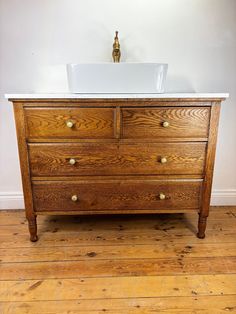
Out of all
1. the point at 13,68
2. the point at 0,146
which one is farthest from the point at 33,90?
the point at 0,146

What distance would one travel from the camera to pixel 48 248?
1.34 meters

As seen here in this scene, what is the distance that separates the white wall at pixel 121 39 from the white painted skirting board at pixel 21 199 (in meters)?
0.54

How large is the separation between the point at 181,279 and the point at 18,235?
104 cm

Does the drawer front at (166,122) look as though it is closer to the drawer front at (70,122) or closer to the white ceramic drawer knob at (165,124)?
the white ceramic drawer knob at (165,124)

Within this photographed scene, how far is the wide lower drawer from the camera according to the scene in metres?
1.27

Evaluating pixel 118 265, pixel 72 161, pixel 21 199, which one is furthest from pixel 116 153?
pixel 21 199

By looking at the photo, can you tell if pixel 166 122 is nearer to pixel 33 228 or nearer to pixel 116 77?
pixel 116 77

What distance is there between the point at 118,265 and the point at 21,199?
982 mm

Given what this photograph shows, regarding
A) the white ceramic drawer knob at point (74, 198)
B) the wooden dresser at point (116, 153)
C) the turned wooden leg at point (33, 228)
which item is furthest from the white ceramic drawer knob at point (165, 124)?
the turned wooden leg at point (33, 228)

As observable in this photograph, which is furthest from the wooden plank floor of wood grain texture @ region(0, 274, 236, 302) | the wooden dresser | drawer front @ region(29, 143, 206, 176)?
drawer front @ region(29, 143, 206, 176)

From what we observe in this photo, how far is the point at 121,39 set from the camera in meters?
1.54

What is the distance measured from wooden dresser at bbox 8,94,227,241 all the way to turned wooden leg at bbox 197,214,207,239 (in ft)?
0.11

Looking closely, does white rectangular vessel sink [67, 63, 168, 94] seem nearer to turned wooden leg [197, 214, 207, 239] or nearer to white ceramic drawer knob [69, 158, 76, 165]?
white ceramic drawer knob [69, 158, 76, 165]

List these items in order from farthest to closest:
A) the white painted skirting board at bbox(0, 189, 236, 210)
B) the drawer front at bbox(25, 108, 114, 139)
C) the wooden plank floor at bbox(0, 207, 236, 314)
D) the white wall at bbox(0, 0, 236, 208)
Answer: the white painted skirting board at bbox(0, 189, 236, 210) → the white wall at bbox(0, 0, 236, 208) → the drawer front at bbox(25, 108, 114, 139) → the wooden plank floor at bbox(0, 207, 236, 314)
